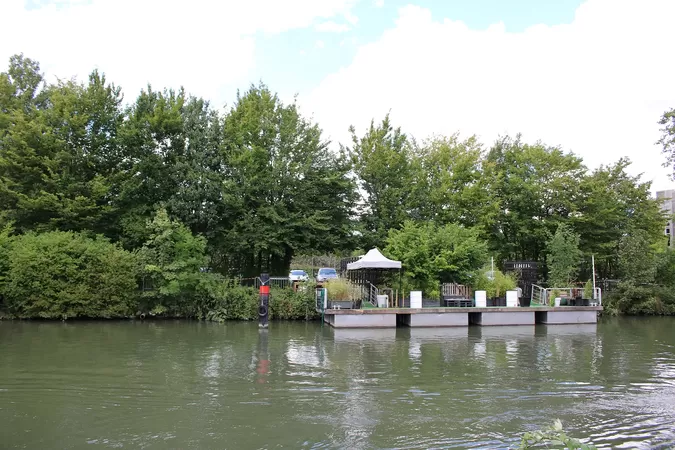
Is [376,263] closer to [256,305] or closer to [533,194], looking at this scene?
[256,305]

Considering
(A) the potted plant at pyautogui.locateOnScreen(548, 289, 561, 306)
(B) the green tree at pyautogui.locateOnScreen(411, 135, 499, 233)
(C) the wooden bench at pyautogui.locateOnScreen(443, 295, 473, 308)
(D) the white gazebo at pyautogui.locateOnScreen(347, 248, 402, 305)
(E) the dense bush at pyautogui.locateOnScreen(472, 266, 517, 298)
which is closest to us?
(C) the wooden bench at pyautogui.locateOnScreen(443, 295, 473, 308)

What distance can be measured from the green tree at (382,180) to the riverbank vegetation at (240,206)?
84 millimetres

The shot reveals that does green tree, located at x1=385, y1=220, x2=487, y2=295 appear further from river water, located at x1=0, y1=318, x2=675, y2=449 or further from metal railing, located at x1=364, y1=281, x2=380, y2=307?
river water, located at x1=0, y1=318, x2=675, y2=449

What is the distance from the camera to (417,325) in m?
21.5

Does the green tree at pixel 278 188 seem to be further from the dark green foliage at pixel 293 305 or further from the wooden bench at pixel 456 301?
the wooden bench at pixel 456 301

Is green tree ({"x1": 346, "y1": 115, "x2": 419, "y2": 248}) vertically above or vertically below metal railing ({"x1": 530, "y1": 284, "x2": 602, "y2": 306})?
above

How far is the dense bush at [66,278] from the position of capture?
70.5 ft

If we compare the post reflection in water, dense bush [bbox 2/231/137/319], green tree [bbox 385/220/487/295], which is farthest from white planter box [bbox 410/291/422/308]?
dense bush [bbox 2/231/137/319]

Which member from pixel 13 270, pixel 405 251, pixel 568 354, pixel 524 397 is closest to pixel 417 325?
pixel 405 251

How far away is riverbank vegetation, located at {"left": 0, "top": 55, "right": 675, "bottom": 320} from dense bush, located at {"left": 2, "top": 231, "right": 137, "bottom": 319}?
0.06 meters

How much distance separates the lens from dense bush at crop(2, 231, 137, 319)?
2148 centimetres

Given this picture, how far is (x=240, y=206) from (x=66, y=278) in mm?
8204

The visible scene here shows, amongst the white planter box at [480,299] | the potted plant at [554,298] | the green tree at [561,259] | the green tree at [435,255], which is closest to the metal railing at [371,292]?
the green tree at [435,255]

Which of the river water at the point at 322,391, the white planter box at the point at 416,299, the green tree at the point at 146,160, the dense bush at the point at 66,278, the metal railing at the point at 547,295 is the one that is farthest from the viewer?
the green tree at the point at 146,160
